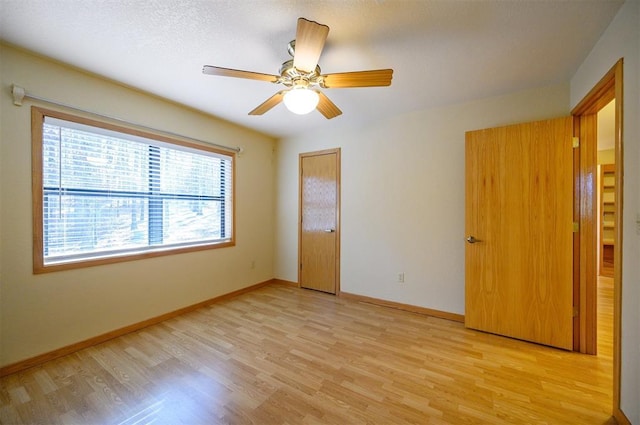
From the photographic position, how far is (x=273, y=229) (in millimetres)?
4293

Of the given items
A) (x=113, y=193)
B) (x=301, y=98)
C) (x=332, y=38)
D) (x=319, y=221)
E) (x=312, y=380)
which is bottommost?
(x=312, y=380)

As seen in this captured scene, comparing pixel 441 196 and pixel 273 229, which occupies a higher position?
pixel 441 196

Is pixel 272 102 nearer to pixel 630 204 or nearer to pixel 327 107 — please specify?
pixel 327 107

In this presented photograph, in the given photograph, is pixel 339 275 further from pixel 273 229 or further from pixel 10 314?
pixel 10 314

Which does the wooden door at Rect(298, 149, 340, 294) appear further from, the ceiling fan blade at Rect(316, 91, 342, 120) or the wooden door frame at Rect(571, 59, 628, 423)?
the wooden door frame at Rect(571, 59, 628, 423)

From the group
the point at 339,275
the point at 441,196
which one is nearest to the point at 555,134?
the point at 441,196

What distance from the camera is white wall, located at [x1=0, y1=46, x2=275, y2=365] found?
1.86 meters

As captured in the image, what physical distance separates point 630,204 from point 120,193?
3.87 m

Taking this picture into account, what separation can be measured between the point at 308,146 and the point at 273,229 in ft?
4.96

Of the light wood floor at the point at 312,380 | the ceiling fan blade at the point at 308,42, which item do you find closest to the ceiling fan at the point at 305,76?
the ceiling fan blade at the point at 308,42

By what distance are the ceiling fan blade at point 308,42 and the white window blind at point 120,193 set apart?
6.73 feet

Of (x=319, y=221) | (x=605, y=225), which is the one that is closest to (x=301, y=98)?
(x=319, y=221)

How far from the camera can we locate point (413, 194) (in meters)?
3.04

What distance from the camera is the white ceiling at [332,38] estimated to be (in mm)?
1471
